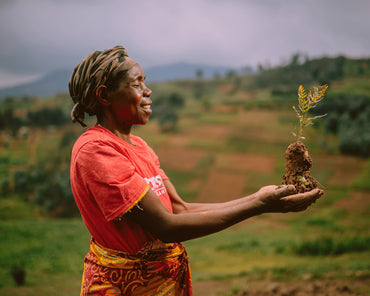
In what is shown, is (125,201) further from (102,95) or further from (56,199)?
(56,199)

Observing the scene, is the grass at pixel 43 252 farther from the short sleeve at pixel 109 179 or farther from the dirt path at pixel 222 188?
the dirt path at pixel 222 188

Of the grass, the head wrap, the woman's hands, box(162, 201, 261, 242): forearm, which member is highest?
the head wrap

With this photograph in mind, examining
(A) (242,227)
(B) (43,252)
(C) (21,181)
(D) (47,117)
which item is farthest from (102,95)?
(D) (47,117)

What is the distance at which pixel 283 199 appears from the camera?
153cm

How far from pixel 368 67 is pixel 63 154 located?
626 inches

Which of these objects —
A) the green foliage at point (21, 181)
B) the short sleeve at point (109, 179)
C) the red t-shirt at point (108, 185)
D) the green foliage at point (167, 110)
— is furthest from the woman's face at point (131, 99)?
the green foliage at point (167, 110)

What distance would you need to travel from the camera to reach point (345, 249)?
7.61 metres

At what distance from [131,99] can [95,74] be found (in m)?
0.21

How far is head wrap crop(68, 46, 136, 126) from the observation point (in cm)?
155

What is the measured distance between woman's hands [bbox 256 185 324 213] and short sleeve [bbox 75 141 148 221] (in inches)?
21.9

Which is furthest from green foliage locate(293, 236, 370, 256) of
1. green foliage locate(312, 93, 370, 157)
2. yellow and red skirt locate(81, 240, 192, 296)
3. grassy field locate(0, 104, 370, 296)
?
green foliage locate(312, 93, 370, 157)

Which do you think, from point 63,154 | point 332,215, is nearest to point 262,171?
point 332,215

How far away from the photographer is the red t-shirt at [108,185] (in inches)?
52.7

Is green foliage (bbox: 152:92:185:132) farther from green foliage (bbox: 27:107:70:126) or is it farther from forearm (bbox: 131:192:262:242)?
forearm (bbox: 131:192:262:242)
